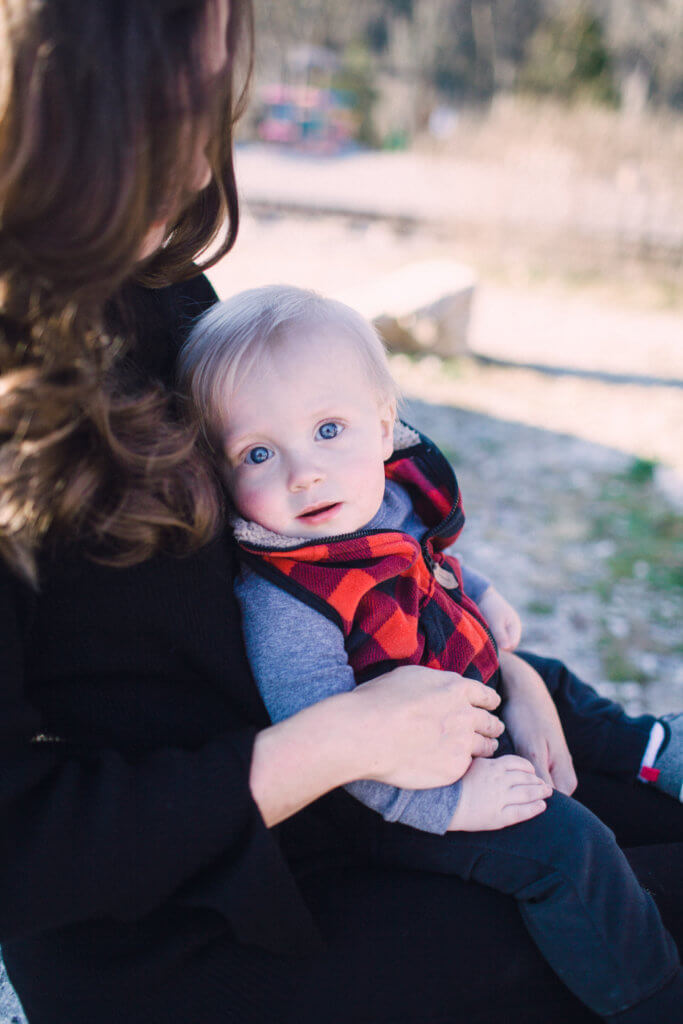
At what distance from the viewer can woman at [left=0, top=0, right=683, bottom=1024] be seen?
987mm

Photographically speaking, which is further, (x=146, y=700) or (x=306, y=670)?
(x=306, y=670)

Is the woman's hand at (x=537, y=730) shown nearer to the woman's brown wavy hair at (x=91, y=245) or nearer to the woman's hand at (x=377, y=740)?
the woman's hand at (x=377, y=740)

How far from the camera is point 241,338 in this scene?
1508 millimetres

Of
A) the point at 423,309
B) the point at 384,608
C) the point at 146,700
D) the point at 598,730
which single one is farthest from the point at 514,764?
the point at 423,309

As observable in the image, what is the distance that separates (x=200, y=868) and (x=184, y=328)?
917 mm

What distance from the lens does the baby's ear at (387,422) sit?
168 centimetres

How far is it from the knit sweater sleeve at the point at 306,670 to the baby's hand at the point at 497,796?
0.07 ft

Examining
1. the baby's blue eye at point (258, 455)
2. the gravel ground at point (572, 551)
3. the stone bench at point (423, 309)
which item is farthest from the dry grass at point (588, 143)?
the baby's blue eye at point (258, 455)

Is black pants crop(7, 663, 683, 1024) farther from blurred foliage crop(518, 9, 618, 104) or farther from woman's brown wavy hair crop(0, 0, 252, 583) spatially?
blurred foliage crop(518, 9, 618, 104)

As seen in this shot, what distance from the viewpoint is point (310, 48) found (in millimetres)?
28781

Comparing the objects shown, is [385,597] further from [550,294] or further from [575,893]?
[550,294]

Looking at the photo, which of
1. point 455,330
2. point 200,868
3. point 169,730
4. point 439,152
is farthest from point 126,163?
point 439,152

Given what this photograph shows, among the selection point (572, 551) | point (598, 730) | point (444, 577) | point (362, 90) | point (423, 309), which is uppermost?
point (444, 577)

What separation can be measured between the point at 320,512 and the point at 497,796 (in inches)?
21.2
